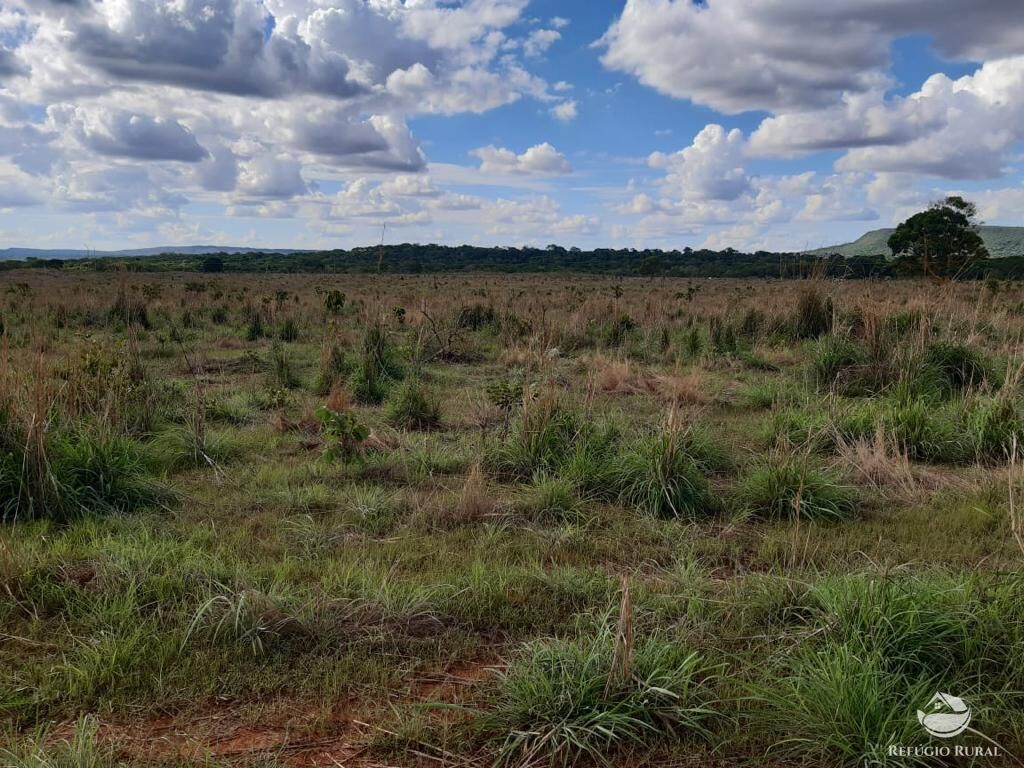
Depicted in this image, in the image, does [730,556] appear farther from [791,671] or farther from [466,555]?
[466,555]

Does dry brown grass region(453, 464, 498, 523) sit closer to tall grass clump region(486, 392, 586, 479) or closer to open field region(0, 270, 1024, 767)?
open field region(0, 270, 1024, 767)

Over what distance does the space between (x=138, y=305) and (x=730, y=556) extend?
16.0 m

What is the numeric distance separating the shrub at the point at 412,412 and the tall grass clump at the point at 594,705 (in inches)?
170

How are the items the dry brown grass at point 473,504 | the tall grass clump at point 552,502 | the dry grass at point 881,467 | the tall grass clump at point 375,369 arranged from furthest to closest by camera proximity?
the tall grass clump at point 375,369
the dry grass at point 881,467
the tall grass clump at point 552,502
the dry brown grass at point 473,504

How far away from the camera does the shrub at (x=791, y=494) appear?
4.43 meters

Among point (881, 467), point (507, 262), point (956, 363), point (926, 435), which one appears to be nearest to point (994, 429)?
point (926, 435)

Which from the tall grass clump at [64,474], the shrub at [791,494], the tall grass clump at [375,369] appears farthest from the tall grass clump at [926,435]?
the tall grass clump at [64,474]

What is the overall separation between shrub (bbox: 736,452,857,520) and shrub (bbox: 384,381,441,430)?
328cm

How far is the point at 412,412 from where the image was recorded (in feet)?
22.8

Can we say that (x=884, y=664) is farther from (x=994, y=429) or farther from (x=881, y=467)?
(x=994, y=429)

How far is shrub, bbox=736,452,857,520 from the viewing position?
14.5 ft

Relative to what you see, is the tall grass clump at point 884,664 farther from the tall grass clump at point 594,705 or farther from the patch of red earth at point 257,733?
the patch of red earth at point 257,733

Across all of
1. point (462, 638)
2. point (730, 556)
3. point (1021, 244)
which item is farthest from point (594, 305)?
point (1021, 244)

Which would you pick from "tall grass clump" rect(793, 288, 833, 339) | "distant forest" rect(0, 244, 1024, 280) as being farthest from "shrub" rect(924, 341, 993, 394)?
"distant forest" rect(0, 244, 1024, 280)
